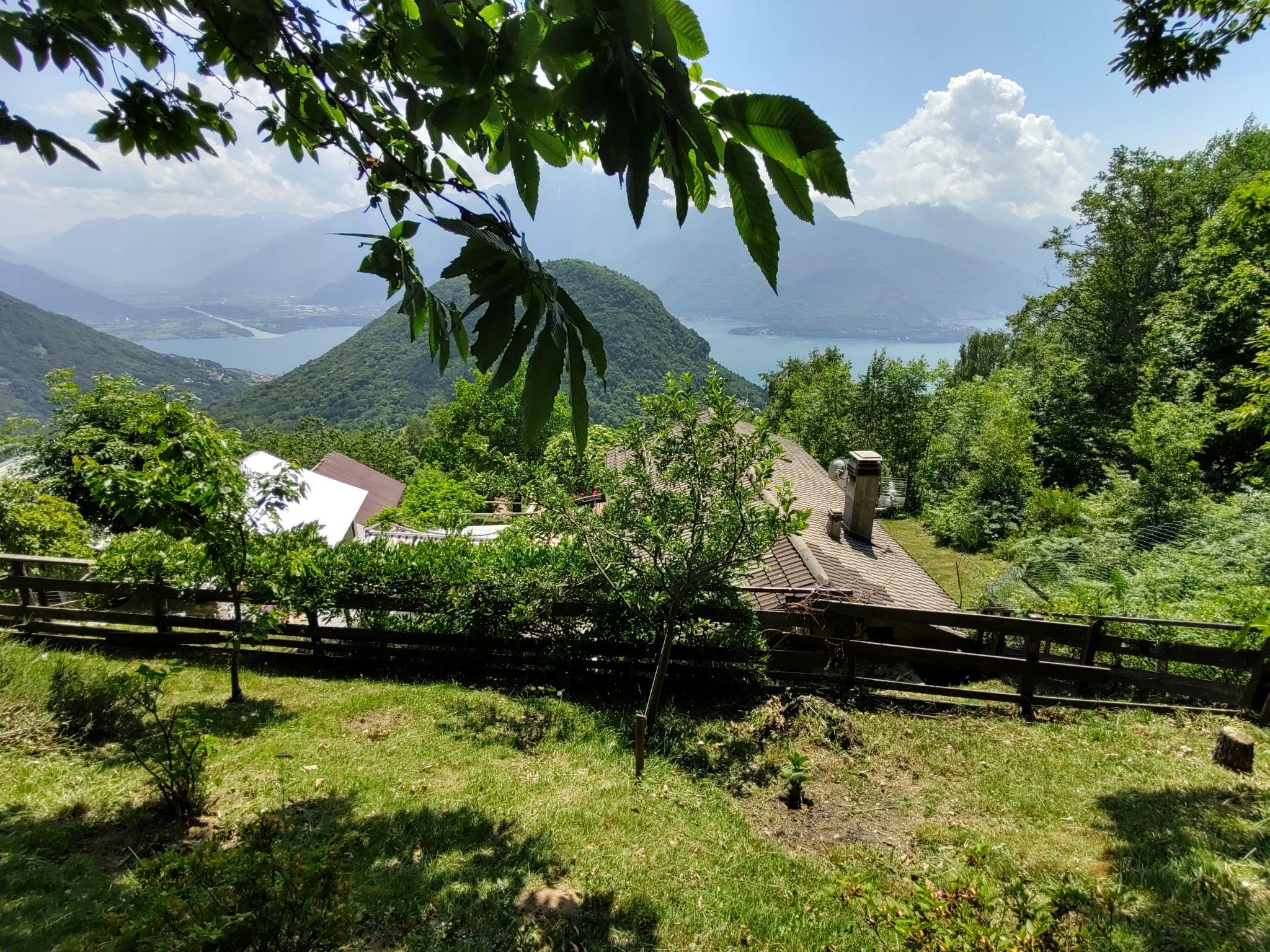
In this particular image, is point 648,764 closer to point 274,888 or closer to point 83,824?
point 274,888

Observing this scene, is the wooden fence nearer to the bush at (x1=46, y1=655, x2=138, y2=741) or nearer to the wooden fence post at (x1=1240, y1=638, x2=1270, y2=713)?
the wooden fence post at (x1=1240, y1=638, x2=1270, y2=713)

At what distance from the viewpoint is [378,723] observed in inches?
225

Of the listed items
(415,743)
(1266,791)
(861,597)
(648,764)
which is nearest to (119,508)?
(415,743)

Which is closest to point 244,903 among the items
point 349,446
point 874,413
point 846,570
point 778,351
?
point 846,570

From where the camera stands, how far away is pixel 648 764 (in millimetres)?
5098

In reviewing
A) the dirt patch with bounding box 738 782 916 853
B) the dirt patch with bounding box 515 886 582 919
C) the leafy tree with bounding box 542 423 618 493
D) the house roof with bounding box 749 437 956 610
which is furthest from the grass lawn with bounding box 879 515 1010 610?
the dirt patch with bounding box 515 886 582 919

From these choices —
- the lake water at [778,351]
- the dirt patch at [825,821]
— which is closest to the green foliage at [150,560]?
the dirt patch at [825,821]

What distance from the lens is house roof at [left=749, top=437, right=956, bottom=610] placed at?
9188 millimetres

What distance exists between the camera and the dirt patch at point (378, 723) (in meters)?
5.45

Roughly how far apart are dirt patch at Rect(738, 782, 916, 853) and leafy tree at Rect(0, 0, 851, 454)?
437 cm

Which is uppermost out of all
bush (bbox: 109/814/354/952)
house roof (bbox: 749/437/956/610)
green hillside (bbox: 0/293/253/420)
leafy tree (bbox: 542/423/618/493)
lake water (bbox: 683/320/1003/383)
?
lake water (bbox: 683/320/1003/383)

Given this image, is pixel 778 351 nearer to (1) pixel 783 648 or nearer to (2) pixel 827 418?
(2) pixel 827 418

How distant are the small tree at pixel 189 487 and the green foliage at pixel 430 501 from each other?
703cm

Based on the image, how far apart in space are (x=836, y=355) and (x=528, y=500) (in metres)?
46.3
